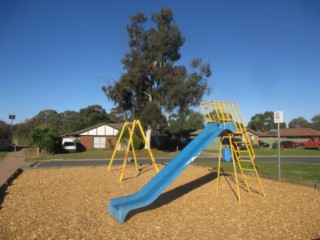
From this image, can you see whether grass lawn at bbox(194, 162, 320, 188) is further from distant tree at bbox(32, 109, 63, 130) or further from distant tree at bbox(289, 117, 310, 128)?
distant tree at bbox(289, 117, 310, 128)

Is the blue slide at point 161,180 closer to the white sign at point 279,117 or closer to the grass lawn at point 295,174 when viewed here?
the white sign at point 279,117

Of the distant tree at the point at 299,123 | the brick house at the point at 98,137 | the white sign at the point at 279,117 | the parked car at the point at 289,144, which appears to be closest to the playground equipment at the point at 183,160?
the white sign at the point at 279,117

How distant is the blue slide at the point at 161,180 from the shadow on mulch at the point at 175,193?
1.19 feet

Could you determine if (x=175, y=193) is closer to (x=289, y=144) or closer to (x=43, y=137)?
(x=43, y=137)

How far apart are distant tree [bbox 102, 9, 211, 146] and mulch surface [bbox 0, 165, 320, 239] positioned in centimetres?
A: 2095

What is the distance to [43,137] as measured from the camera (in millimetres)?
28219

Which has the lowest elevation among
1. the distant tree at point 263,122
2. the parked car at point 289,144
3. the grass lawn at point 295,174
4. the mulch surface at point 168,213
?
the mulch surface at point 168,213

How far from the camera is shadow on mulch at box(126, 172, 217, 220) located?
24.0 feet

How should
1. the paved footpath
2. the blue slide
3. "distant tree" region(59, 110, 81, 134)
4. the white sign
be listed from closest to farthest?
1. the blue slide
2. the white sign
3. the paved footpath
4. "distant tree" region(59, 110, 81, 134)

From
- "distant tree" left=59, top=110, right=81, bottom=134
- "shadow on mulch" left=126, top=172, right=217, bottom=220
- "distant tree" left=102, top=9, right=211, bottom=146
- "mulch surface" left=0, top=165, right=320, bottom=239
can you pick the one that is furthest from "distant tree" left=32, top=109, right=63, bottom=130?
"mulch surface" left=0, top=165, right=320, bottom=239

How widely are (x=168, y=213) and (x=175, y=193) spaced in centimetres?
232

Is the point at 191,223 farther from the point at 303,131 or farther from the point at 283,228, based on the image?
the point at 303,131

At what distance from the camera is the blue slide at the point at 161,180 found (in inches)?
253

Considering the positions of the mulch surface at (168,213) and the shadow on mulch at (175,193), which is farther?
the shadow on mulch at (175,193)
